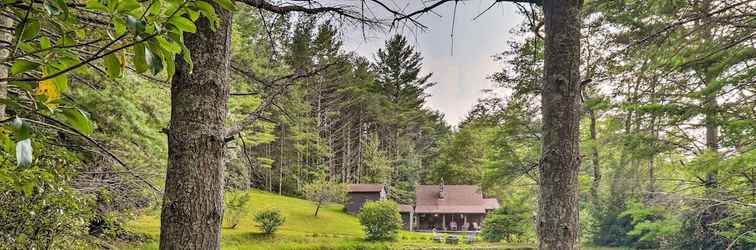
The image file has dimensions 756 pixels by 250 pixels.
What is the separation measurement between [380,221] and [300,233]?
135 inches

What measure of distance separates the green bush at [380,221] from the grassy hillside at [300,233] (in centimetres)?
59

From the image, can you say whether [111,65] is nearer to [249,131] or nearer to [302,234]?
[249,131]

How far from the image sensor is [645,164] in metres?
12.5

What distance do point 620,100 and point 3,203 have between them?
35.0ft

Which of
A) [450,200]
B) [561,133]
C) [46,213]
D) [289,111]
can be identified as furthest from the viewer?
[450,200]

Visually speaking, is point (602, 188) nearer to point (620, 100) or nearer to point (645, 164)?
point (645, 164)

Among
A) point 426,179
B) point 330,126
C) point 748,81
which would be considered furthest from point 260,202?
point 748,81

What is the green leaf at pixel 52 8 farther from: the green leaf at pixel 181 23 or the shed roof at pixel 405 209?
the shed roof at pixel 405 209

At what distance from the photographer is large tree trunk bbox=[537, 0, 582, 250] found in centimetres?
242

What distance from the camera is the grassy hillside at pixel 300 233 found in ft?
47.9

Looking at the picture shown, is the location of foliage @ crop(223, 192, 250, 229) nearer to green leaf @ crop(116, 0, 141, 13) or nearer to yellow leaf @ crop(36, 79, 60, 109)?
yellow leaf @ crop(36, 79, 60, 109)

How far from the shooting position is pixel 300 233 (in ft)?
60.5

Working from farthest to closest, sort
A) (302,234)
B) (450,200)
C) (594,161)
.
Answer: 1. (450,200)
2. (302,234)
3. (594,161)

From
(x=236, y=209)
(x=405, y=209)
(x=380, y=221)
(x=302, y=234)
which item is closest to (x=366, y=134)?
(x=405, y=209)
